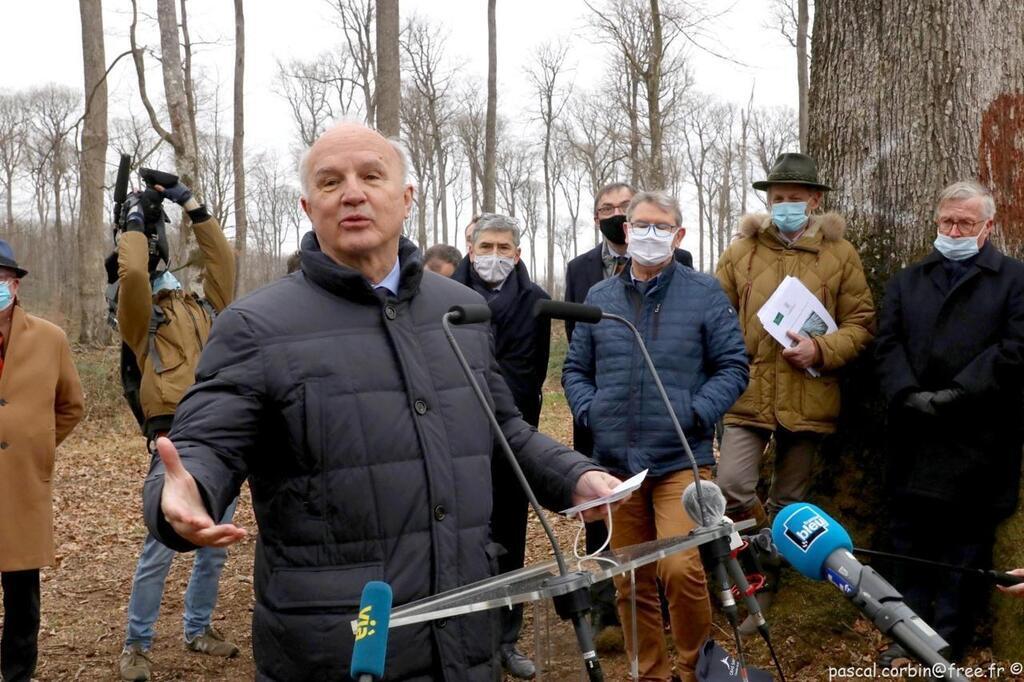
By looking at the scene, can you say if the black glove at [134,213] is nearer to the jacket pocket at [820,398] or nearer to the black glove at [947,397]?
the jacket pocket at [820,398]

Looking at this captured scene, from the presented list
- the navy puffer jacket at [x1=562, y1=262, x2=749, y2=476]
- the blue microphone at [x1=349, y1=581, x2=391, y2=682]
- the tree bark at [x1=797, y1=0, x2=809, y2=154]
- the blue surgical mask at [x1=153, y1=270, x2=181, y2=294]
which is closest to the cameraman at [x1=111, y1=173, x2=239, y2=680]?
the blue surgical mask at [x1=153, y1=270, x2=181, y2=294]

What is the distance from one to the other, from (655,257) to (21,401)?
3.26 meters

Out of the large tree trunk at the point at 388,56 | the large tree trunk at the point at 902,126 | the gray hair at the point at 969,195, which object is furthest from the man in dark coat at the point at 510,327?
the large tree trunk at the point at 388,56

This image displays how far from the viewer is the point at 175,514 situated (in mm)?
1794

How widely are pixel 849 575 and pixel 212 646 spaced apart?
14.2 feet

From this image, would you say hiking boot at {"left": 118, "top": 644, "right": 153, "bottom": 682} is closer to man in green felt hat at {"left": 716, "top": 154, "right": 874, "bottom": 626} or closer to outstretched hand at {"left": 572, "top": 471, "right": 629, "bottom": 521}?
man in green felt hat at {"left": 716, "top": 154, "right": 874, "bottom": 626}

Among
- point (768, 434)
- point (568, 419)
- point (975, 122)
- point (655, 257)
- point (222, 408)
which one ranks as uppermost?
point (975, 122)

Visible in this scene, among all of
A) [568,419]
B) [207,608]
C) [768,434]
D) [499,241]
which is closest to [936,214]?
[768,434]

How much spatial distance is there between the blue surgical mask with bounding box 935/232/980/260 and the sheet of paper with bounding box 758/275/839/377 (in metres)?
0.62

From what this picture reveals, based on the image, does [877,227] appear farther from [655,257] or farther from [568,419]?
[568,419]

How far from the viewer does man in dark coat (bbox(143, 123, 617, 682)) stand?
2.19m

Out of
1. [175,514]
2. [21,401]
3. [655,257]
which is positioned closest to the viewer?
[175,514]

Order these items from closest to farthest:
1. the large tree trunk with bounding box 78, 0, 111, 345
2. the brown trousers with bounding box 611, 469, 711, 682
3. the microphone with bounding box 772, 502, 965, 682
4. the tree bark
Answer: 1. the microphone with bounding box 772, 502, 965, 682
2. the brown trousers with bounding box 611, 469, 711, 682
3. the large tree trunk with bounding box 78, 0, 111, 345
4. the tree bark

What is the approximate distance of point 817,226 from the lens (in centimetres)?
482
